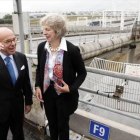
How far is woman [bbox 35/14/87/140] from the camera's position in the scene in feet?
5.28

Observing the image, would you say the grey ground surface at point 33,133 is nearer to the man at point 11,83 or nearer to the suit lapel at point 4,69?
the man at point 11,83

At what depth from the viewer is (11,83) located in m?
1.71

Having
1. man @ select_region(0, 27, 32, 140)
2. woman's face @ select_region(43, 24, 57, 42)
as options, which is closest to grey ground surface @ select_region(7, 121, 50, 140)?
man @ select_region(0, 27, 32, 140)

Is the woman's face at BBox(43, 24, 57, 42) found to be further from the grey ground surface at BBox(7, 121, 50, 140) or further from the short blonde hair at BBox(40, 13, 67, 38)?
the grey ground surface at BBox(7, 121, 50, 140)

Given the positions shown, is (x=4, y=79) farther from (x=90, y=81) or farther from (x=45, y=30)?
(x=90, y=81)

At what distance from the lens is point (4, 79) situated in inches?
64.7

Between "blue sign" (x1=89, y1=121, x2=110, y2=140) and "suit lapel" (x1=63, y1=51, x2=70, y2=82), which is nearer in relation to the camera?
"suit lapel" (x1=63, y1=51, x2=70, y2=82)

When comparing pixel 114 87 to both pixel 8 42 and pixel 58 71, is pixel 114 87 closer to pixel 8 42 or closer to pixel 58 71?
pixel 58 71

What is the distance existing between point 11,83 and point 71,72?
61 cm

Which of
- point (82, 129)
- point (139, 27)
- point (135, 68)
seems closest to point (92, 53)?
point (139, 27)

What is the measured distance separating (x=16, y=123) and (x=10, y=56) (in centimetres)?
80

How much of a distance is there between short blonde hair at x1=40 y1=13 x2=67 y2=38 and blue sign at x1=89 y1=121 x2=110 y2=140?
4.27 ft

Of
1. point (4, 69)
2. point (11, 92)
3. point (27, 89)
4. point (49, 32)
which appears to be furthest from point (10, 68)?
point (49, 32)

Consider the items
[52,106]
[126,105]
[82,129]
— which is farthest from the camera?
[126,105]
